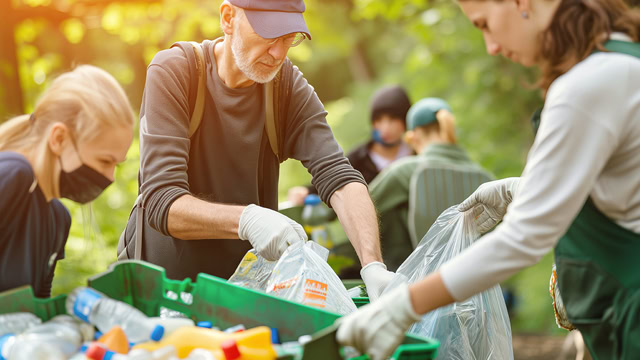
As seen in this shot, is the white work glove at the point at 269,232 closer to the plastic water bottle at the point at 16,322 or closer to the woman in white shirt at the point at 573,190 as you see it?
the woman in white shirt at the point at 573,190

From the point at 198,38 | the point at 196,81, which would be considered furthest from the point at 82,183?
the point at 198,38

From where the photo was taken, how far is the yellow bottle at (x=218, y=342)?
1.71m

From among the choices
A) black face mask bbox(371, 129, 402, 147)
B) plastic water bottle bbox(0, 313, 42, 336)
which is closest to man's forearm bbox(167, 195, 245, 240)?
plastic water bottle bbox(0, 313, 42, 336)

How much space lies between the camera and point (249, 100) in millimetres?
2818

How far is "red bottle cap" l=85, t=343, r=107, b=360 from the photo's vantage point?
5.69 feet

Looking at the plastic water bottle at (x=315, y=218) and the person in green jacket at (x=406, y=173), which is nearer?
the plastic water bottle at (x=315, y=218)

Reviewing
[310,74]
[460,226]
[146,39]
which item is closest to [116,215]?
[146,39]

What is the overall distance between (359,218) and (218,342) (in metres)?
1.05

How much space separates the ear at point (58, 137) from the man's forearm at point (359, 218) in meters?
1.07

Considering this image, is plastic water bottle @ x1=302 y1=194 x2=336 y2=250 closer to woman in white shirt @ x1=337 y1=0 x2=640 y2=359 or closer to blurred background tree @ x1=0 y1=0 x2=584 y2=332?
blurred background tree @ x1=0 y1=0 x2=584 y2=332

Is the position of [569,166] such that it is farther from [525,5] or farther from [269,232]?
[269,232]

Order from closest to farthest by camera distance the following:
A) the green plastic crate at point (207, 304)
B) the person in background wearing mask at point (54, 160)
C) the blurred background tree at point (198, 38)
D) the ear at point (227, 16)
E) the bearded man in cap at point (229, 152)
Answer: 1. the green plastic crate at point (207, 304)
2. the person in background wearing mask at point (54, 160)
3. the bearded man in cap at point (229, 152)
4. the ear at point (227, 16)
5. the blurred background tree at point (198, 38)

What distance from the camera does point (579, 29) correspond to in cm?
174

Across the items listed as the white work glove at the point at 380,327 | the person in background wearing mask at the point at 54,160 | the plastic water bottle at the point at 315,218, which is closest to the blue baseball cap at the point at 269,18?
the person in background wearing mask at the point at 54,160
